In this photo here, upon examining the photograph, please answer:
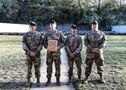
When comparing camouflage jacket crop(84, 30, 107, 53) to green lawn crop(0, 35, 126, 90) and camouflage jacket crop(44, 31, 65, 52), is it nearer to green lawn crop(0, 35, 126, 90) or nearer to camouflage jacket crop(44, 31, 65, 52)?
camouflage jacket crop(44, 31, 65, 52)

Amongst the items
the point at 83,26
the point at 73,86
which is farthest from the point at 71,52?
the point at 83,26

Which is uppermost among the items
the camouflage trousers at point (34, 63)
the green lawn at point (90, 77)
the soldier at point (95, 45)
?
the soldier at point (95, 45)

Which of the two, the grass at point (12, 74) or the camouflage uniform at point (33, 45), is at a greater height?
the camouflage uniform at point (33, 45)

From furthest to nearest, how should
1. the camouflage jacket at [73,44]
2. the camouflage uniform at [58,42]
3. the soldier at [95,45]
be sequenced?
the camouflage jacket at [73,44] → the soldier at [95,45] → the camouflage uniform at [58,42]

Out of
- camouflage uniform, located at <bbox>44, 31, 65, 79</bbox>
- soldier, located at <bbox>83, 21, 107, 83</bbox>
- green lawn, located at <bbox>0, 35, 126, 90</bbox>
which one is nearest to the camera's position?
green lawn, located at <bbox>0, 35, 126, 90</bbox>

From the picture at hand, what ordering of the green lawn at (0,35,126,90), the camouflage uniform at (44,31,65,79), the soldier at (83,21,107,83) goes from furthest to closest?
the soldier at (83,21,107,83) < the camouflage uniform at (44,31,65,79) < the green lawn at (0,35,126,90)

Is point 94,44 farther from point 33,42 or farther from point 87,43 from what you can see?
point 33,42

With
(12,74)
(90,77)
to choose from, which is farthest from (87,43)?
(12,74)

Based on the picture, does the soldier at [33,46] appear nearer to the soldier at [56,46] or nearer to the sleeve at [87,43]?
the soldier at [56,46]

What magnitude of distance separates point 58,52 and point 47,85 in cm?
101

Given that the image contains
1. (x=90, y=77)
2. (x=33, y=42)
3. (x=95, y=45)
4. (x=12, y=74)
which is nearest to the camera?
(x=33, y=42)

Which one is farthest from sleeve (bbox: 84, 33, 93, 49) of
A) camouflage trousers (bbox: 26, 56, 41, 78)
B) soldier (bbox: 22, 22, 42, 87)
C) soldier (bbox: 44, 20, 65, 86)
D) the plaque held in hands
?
camouflage trousers (bbox: 26, 56, 41, 78)

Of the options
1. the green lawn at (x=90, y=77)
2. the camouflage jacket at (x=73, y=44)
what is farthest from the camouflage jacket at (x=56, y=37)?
the green lawn at (x=90, y=77)

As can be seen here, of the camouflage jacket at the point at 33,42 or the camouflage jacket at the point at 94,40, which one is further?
the camouflage jacket at the point at 94,40
